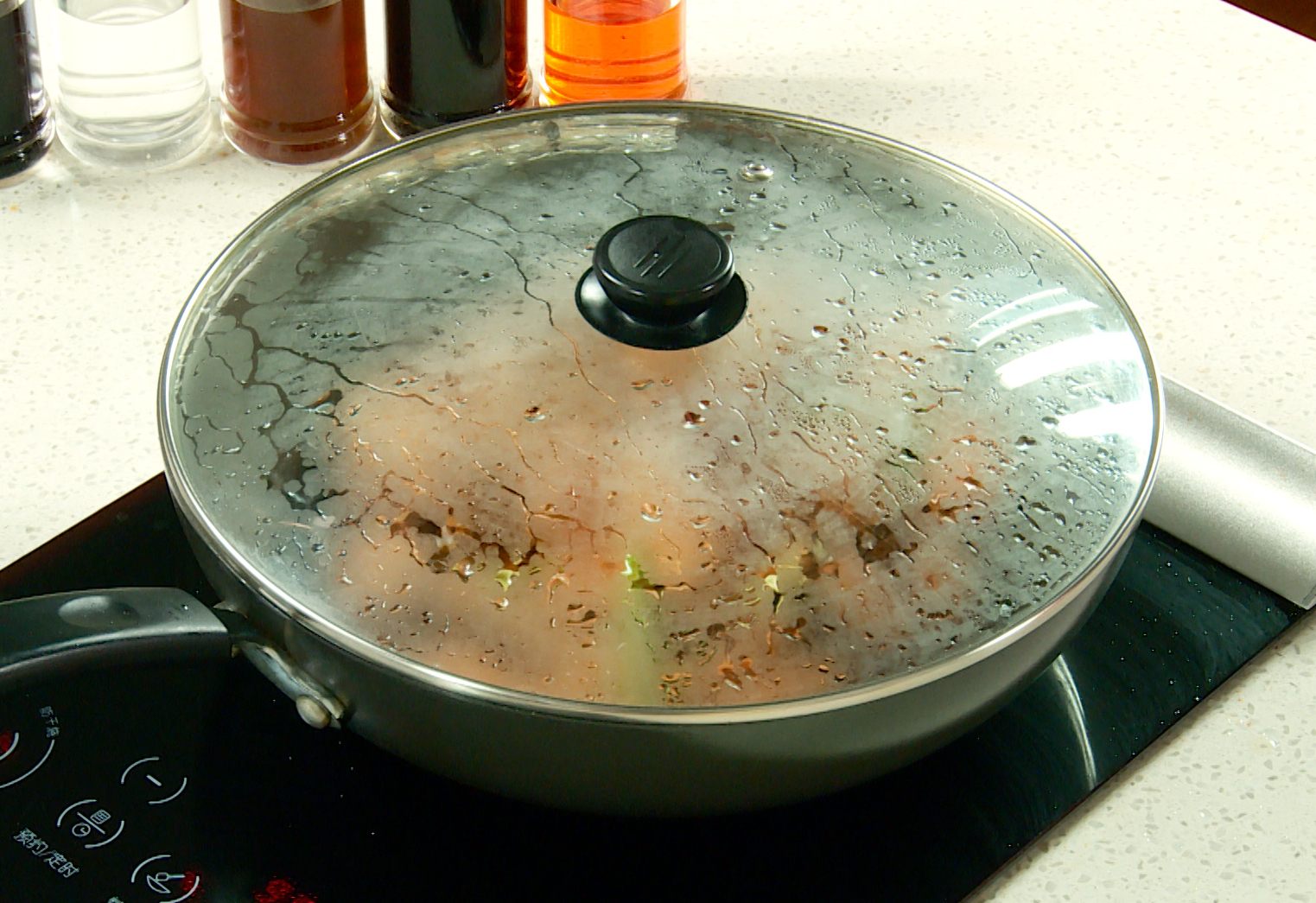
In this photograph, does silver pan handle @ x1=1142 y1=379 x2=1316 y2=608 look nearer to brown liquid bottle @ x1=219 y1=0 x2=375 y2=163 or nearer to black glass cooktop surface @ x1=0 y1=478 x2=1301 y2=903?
black glass cooktop surface @ x1=0 y1=478 x2=1301 y2=903

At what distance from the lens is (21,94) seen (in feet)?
2.74

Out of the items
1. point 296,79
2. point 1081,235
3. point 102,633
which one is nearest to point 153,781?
point 102,633

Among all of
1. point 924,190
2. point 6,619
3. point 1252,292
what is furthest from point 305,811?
point 1252,292

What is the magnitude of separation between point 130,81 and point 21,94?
0.06 m

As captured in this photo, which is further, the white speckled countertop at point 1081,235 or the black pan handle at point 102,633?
the white speckled countertop at point 1081,235

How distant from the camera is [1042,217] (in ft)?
2.07

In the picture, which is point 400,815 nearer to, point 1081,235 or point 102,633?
point 102,633

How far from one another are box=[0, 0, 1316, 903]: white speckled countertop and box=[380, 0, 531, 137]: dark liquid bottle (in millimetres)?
90

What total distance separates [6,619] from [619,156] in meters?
0.33

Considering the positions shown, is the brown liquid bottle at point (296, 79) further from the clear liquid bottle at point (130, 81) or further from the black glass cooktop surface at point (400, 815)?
the black glass cooktop surface at point (400, 815)

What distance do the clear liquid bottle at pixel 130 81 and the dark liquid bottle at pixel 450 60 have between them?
0.12 metres

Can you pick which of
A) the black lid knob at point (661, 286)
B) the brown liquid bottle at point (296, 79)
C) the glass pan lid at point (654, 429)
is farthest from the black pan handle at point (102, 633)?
the brown liquid bottle at point (296, 79)

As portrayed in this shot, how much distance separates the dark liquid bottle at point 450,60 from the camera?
0.84 metres

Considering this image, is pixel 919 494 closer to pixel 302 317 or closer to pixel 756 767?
pixel 756 767
